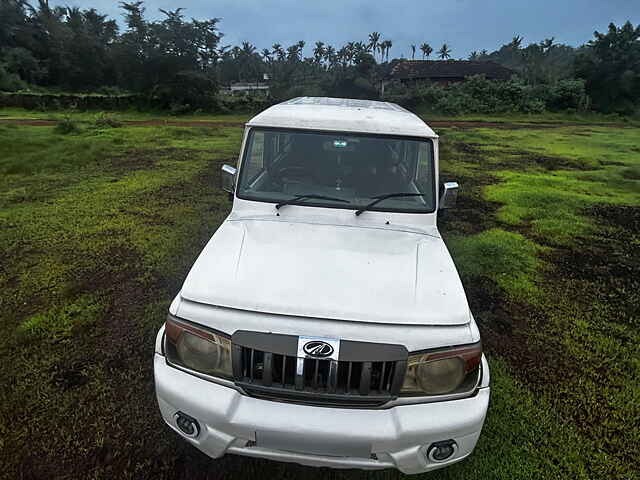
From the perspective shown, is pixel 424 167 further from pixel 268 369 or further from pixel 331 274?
pixel 268 369

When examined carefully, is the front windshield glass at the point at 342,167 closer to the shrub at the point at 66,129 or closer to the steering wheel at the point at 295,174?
the steering wheel at the point at 295,174

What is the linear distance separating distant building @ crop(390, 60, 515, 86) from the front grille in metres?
39.2

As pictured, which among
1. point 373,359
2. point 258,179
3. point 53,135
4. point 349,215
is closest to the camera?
point 373,359

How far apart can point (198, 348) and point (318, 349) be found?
0.59 m

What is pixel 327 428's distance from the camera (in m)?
1.75

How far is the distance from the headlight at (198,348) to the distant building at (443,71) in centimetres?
3926

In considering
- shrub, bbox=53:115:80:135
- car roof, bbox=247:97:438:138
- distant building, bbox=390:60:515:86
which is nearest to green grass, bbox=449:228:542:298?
car roof, bbox=247:97:438:138

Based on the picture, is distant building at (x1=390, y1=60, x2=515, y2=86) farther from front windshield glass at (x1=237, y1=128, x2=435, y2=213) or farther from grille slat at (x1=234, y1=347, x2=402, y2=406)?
grille slat at (x1=234, y1=347, x2=402, y2=406)

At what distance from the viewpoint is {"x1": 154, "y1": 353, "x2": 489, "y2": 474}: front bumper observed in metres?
1.76

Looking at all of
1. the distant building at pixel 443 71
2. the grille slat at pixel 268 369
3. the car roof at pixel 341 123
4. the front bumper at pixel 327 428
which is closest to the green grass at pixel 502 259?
the car roof at pixel 341 123

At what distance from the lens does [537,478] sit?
7.66 ft

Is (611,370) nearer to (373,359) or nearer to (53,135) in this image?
(373,359)

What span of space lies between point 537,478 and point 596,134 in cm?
2098

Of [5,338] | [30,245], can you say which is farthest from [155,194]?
[5,338]
